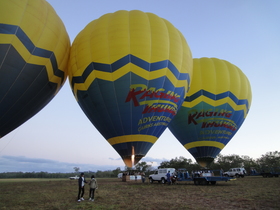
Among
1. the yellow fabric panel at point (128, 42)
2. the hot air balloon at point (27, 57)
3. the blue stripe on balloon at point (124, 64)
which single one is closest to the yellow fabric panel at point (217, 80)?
the yellow fabric panel at point (128, 42)

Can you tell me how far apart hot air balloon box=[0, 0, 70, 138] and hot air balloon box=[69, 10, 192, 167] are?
196 centimetres

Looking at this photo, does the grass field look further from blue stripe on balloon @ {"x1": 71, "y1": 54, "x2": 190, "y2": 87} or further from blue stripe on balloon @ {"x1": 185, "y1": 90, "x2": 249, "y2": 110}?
blue stripe on balloon @ {"x1": 185, "y1": 90, "x2": 249, "y2": 110}

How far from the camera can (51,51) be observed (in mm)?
15352

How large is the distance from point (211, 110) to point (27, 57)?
51.7ft

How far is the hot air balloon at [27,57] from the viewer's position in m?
12.9

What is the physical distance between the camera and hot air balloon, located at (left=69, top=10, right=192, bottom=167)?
619 inches

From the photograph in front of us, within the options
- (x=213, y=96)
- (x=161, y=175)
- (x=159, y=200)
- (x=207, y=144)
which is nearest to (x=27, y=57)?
(x=159, y=200)

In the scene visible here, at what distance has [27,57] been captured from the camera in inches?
539

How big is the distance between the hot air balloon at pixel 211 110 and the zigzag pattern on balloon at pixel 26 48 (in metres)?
12.5

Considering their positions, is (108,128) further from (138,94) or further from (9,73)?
(9,73)

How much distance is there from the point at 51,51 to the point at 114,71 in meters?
4.29

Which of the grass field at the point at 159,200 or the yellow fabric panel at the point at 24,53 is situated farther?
the yellow fabric panel at the point at 24,53

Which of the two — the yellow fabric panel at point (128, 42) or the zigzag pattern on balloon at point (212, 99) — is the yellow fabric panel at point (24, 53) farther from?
the zigzag pattern on balloon at point (212, 99)

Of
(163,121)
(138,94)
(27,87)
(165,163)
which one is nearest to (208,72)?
(163,121)
